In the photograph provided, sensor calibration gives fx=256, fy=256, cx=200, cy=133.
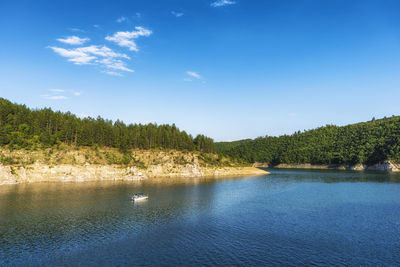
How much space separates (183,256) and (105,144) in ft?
394

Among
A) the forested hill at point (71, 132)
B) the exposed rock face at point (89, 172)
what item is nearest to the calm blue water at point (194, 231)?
the exposed rock face at point (89, 172)

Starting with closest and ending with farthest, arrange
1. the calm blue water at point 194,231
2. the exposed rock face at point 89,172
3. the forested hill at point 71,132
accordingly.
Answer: the calm blue water at point 194,231
the exposed rock face at point 89,172
the forested hill at point 71,132

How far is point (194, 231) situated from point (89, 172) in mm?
85771

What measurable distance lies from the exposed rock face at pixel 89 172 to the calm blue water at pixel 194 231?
29.8 metres

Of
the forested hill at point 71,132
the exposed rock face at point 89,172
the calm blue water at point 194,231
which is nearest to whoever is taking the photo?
the calm blue water at point 194,231

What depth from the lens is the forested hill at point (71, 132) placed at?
383ft

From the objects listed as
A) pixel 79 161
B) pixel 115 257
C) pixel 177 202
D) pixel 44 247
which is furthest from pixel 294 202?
pixel 79 161

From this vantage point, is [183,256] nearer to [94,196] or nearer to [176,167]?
[94,196]

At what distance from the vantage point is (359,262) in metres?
32.3

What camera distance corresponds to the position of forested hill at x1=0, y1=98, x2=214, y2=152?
4594 inches

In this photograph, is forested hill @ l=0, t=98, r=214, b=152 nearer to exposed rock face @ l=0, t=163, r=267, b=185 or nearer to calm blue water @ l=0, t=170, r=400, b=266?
exposed rock face @ l=0, t=163, r=267, b=185

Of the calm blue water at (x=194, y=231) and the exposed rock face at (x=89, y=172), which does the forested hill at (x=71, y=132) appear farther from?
the calm blue water at (x=194, y=231)

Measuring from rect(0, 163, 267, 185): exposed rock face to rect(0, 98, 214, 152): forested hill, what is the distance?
14.8 m

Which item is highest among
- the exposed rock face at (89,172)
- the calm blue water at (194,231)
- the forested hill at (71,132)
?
the forested hill at (71,132)
